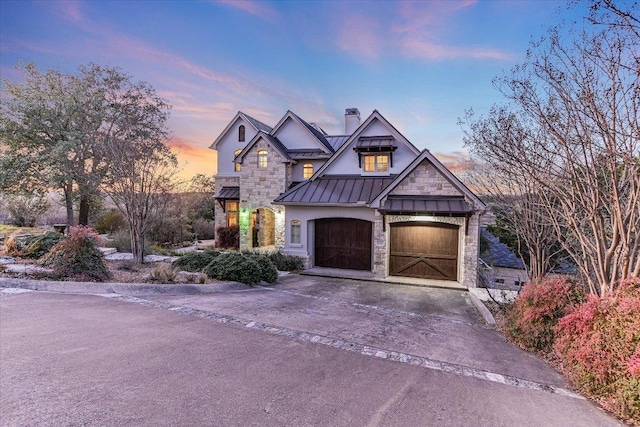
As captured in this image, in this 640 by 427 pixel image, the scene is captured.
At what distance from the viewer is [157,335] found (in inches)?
215

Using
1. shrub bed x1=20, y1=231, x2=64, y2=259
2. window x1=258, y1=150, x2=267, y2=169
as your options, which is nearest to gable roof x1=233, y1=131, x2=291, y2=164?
window x1=258, y1=150, x2=267, y2=169

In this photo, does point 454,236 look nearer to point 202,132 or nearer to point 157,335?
point 157,335

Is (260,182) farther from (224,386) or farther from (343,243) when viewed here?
(224,386)

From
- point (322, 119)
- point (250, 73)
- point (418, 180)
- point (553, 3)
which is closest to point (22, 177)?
point (250, 73)

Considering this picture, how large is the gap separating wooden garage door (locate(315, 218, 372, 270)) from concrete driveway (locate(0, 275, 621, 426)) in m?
6.34

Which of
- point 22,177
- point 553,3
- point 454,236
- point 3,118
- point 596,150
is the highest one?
point 3,118

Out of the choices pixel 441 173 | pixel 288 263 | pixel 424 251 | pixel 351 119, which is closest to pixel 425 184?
pixel 441 173

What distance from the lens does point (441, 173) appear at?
40.6 ft

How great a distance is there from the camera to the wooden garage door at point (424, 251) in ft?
42.0

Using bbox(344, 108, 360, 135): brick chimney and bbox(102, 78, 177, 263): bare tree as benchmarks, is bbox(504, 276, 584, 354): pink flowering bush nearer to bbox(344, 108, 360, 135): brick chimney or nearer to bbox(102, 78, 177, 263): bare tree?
bbox(102, 78, 177, 263): bare tree

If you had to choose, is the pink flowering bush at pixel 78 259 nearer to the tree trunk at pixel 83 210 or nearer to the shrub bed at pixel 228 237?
the shrub bed at pixel 228 237

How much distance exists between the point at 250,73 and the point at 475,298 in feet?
51.1

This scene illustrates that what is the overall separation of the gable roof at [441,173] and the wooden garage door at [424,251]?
1.43 meters

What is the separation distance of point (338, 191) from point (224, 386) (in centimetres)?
1097
